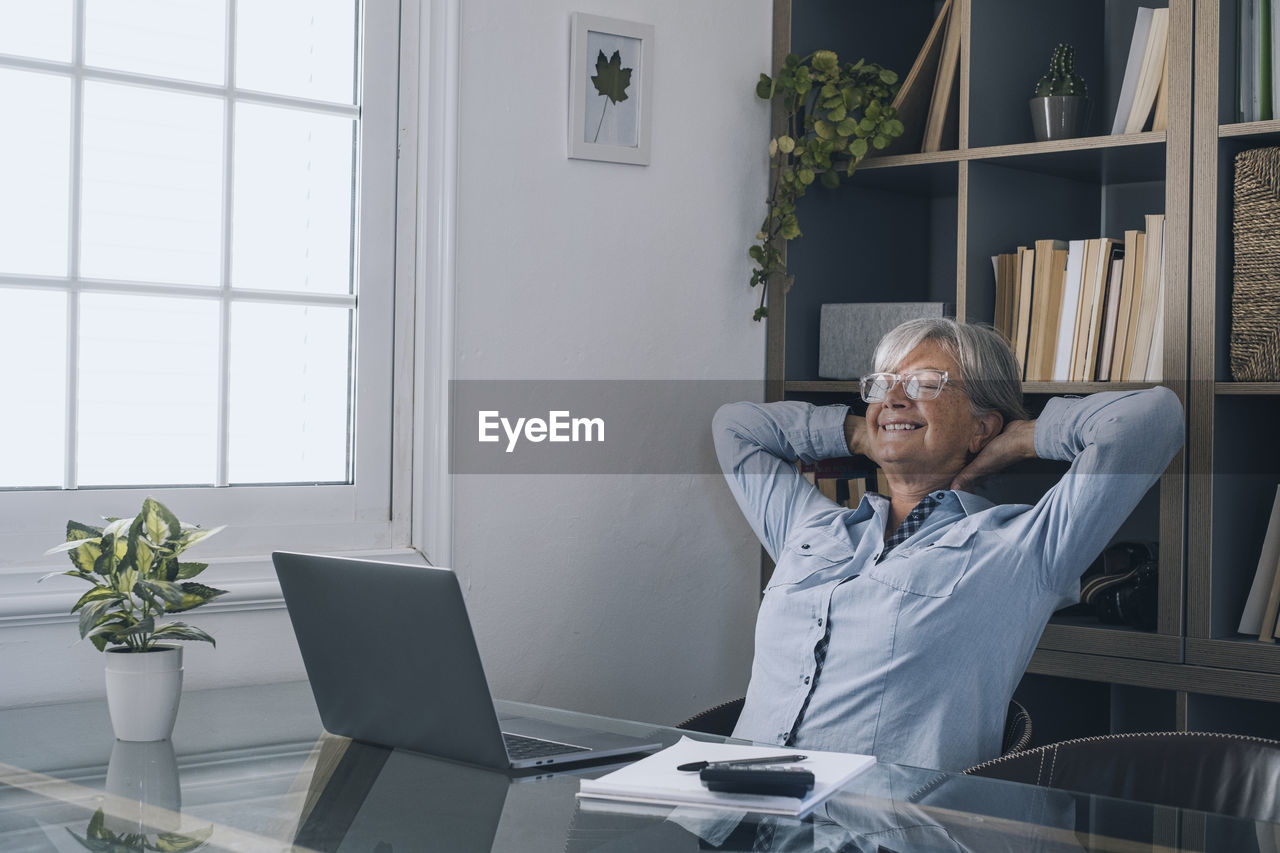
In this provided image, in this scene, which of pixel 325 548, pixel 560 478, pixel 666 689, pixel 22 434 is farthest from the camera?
pixel 666 689

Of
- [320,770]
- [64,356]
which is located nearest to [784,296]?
[64,356]

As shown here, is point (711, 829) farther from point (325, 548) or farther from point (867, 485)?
point (867, 485)

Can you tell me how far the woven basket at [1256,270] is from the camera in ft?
7.20

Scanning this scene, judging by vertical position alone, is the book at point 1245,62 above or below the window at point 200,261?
above

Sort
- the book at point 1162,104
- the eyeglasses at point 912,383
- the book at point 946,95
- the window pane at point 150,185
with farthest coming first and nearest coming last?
the book at point 946,95 → the book at point 1162,104 → the eyeglasses at point 912,383 → the window pane at point 150,185

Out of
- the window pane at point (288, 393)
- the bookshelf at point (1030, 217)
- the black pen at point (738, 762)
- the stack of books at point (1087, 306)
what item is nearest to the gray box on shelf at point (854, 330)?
the bookshelf at point (1030, 217)

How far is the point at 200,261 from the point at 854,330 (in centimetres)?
134

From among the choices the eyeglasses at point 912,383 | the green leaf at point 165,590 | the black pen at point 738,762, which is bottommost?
the black pen at point 738,762

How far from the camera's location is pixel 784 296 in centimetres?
281

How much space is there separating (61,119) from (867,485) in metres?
1.71

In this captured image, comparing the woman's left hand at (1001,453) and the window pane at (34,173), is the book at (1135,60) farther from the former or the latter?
the window pane at (34,173)

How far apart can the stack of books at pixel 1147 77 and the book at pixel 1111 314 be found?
9.6 inches

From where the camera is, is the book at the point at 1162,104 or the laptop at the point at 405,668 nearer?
the laptop at the point at 405,668

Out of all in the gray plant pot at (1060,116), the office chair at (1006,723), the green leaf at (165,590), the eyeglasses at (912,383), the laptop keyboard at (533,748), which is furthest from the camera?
the gray plant pot at (1060,116)
